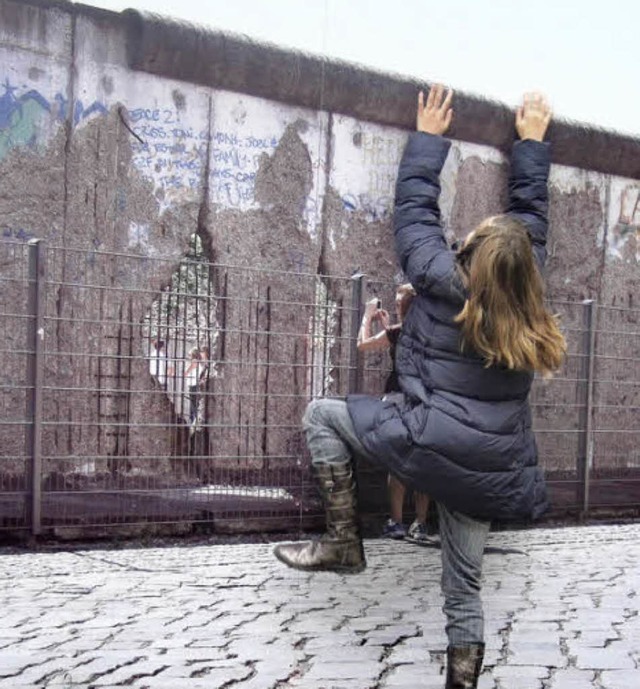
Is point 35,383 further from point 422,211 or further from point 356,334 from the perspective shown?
point 422,211

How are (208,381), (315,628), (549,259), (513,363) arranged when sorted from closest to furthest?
(513,363) → (315,628) → (208,381) → (549,259)

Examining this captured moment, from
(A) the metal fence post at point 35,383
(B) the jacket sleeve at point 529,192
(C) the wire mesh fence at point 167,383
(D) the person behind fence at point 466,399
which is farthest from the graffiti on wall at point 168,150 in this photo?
(D) the person behind fence at point 466,399

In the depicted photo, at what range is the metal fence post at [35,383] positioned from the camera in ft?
21.0

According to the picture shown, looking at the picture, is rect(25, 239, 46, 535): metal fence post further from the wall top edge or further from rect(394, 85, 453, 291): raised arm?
rect(394, 85, 453, 291): raised arm

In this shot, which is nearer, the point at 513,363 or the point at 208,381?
the point at 513,363

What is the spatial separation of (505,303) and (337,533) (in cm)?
103

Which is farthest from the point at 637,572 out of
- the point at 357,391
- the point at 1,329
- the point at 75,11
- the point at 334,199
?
the point at 75,11

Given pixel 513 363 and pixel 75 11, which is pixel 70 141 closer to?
pixel 75 11

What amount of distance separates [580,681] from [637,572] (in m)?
2.73

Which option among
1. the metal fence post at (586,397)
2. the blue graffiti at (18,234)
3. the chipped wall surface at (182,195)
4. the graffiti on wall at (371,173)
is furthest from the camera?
the metal fence post at (586,397)

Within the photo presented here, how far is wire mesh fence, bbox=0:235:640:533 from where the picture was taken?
21.3 ft

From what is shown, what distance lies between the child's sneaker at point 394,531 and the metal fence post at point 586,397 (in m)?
1.92

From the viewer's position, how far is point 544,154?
14.0ft

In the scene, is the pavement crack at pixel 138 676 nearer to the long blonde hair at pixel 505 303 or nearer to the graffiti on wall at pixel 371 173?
the long blonde hair at pixel 505 303
